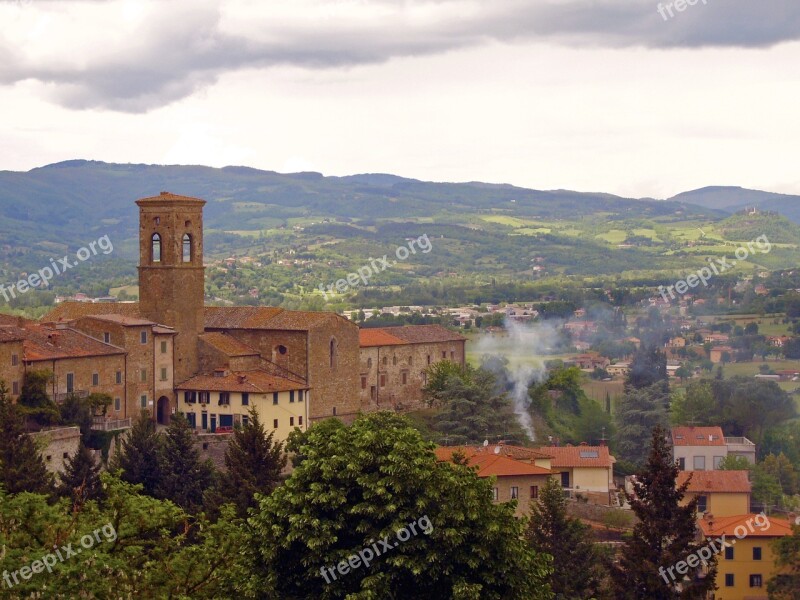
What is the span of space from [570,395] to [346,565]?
181ft

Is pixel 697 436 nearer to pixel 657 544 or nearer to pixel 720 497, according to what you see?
pixel 720 497

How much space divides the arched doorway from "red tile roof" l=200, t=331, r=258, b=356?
297 cm

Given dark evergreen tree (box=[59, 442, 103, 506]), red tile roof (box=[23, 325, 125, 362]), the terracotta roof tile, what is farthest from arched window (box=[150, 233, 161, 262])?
dark evergreen tree (box=[59, 442, 103, 506])

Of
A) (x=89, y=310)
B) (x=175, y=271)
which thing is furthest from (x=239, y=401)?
(x=89, y=310)

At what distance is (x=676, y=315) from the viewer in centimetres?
13612

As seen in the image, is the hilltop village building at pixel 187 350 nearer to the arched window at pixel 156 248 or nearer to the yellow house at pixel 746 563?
the arched window at pixel 156 248

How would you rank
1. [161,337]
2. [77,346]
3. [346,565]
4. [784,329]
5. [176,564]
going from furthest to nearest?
[784,329], [161,337], [77,346], [176,564], [346,565]

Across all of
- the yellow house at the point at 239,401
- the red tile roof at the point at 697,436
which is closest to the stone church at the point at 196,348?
the yellow house at the point at 239,401

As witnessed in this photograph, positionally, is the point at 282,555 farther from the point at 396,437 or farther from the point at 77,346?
the point at 77,346

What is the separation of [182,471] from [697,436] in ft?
104

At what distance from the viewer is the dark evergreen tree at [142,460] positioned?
5147 centimetres

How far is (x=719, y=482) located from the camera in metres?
61.3

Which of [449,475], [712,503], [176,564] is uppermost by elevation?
[449,475]

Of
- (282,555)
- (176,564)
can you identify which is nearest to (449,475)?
(282,555)
